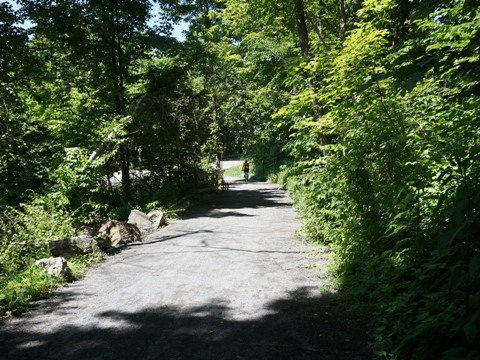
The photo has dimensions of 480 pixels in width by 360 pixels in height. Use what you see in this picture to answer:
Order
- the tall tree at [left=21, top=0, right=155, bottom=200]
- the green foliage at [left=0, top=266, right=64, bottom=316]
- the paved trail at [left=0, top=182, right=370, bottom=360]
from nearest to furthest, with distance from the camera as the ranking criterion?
the paved trail at [left=0, top=182, right=370, bottom=360]
the green foliage at [left=0, top=266, right=64, bottom=316]
the tall tree at [left=21, top=0, right=155, bottom=200]

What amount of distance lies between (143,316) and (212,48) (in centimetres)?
1411

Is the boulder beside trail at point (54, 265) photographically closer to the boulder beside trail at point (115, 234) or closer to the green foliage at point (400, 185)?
the boulder beside trail at point (115, 234)

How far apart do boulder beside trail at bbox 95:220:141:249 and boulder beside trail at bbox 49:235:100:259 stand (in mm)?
594

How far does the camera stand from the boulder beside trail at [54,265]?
6.33 m

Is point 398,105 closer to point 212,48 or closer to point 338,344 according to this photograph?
point 338,344

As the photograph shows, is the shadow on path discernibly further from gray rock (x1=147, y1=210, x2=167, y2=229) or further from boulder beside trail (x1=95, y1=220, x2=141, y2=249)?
gray rock (x1=147, y1=210, x2=167, y2=229)

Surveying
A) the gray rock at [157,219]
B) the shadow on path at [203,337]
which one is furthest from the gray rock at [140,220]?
the shadow on path at [203,337]

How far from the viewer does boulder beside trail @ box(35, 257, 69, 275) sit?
6.33 metres

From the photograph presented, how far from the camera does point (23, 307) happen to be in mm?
5270

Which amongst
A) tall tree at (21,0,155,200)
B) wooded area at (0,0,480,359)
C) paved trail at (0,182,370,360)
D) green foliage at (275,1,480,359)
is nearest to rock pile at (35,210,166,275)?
wooded area at (0,0,480,359)

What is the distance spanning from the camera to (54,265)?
6426 mm

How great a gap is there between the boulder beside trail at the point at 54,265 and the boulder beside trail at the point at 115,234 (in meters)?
2.16

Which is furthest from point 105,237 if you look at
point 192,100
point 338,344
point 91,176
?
point 192,100

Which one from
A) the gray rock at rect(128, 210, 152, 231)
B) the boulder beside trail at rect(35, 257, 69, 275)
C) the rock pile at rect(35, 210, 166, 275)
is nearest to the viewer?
the boulder beside trail at rect(35, 257, 69, 275)
